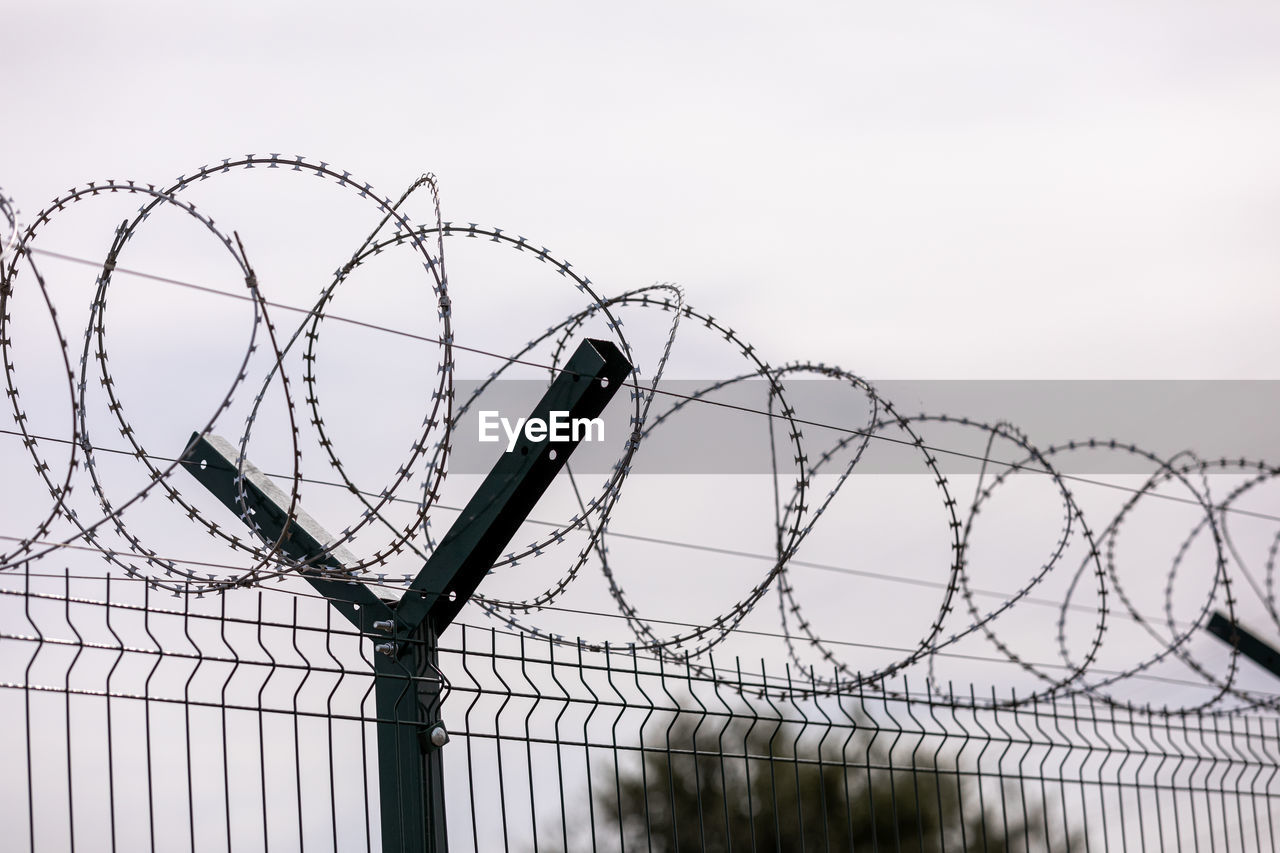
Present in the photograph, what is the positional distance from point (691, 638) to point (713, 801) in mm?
25281

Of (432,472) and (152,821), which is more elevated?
(432,472)

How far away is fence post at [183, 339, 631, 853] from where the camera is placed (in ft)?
18.0

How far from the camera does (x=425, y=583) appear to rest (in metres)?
5.73

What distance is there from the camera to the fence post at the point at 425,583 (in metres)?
5.49

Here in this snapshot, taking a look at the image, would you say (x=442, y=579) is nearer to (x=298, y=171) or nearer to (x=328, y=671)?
(x=328, y=671)

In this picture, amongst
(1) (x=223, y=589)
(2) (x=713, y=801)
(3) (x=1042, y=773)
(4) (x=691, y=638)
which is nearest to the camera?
(1) (x=223, y=589)

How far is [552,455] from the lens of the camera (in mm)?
5699

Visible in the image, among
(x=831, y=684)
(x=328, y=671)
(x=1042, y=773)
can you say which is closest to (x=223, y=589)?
(x=328, y=671)

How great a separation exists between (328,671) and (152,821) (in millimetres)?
818

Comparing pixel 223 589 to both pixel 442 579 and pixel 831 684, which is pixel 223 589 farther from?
pixel 831 684

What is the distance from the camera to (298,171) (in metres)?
4.94

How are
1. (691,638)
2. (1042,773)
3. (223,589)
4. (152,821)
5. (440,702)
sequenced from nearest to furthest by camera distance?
(152,821) < (223,589) < (440,702) < (691,638) < (1042,773)

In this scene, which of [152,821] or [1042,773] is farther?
[1042,773]

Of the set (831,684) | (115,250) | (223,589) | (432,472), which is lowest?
(831,684)
